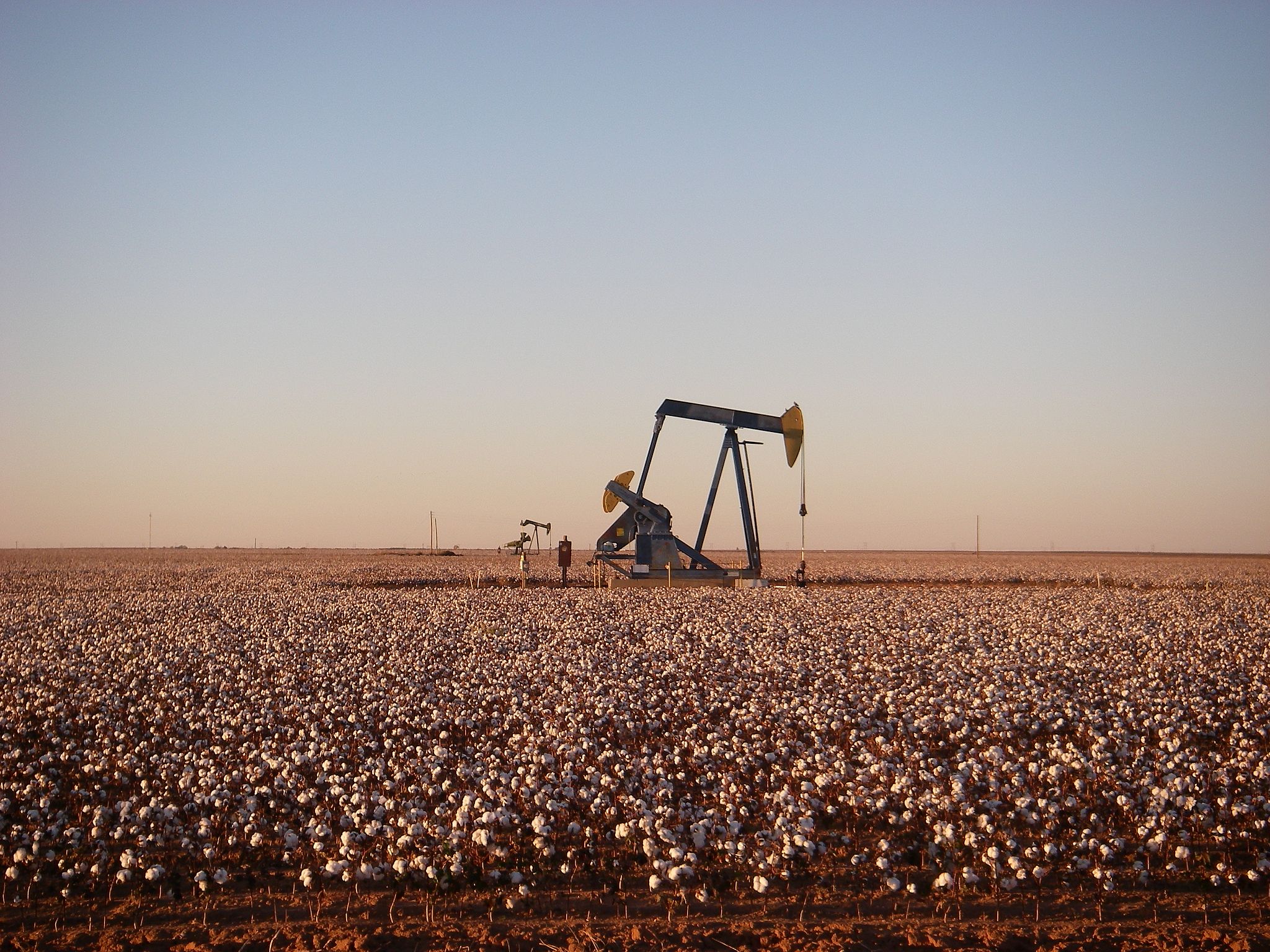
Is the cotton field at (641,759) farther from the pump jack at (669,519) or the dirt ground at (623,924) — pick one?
the pump jack at (669,519)

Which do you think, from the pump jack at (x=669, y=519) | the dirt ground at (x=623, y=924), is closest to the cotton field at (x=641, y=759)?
the dirt ground at (x=623, y=924)

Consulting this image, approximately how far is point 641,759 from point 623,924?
11.6ft

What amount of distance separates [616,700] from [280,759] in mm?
4543

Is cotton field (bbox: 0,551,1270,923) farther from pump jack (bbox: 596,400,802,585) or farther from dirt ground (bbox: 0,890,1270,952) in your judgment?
pump jack (bbox: 596,400,802,585)

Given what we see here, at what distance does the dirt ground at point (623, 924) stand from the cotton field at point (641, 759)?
23 cm

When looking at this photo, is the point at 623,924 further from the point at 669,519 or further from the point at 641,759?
the point at 669,519

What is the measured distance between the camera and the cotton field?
8.24 m

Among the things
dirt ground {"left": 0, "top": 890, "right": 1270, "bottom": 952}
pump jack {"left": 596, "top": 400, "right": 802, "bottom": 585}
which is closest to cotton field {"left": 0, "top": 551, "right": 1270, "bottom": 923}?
dirt ground {"left": 0, "top": 890, "right": 1270, "bottom": 952}

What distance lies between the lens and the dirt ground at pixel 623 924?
7.01m

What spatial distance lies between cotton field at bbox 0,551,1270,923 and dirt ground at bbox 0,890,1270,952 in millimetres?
226

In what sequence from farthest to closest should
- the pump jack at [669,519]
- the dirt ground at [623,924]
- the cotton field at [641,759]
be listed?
1. the pump jack at [669,519]
2. the cotton field at [641,759]
3. the dirt ground at [623,924]

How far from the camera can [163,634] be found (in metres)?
20.8

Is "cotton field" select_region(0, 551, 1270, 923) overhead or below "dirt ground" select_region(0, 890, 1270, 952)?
overhead

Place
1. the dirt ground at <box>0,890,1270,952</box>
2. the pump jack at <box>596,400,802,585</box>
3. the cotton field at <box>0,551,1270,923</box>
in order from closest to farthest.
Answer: the dirt ground at <box>0,890,1270,952</box>, the cotton field at <box>0,551,1270,923</box>, the pump jack at <box>596,400,802,585</box>
